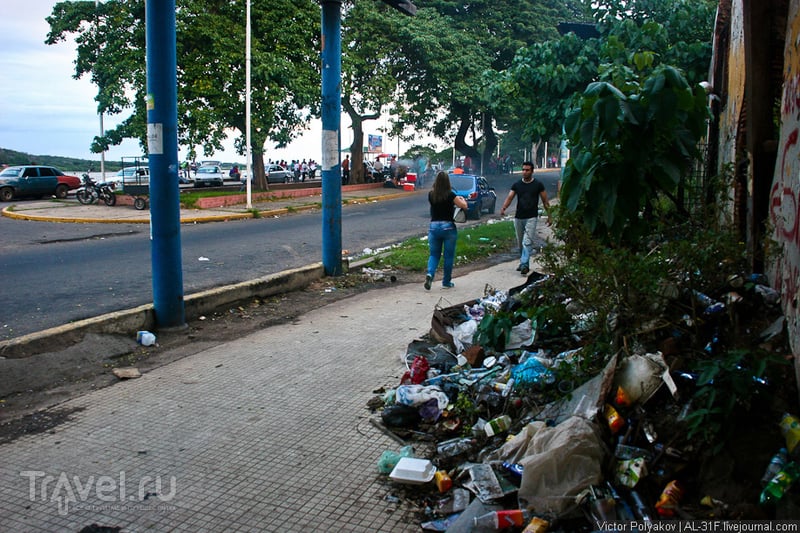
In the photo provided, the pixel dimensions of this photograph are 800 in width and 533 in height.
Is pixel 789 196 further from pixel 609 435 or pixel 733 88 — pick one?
pixel 733 88

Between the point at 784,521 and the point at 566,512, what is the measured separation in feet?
3.06

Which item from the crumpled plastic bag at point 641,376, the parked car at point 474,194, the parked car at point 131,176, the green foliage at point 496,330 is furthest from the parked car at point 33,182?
the crumpled plastic bag at point 641,376

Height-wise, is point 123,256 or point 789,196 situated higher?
point 789,196

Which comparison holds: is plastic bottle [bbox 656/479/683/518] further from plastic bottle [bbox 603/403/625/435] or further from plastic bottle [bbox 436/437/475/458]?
plastic bottle [bbox 436/437/475/458]

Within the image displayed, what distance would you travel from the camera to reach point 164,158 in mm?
6832

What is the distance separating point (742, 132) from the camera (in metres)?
5.91

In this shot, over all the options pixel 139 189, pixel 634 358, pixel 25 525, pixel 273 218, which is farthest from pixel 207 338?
pixel 139 189

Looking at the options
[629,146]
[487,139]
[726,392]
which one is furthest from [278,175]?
[726,392]

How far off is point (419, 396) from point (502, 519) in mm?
1564

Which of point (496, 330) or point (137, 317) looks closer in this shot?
point (496, 330)

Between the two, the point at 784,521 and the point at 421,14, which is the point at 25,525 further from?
the point at 421,14

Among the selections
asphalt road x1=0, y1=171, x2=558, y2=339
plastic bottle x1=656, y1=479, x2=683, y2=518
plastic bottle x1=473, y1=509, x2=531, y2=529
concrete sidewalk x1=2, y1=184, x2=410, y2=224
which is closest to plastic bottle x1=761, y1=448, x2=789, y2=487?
plastic bottle x1=656, y1=479, x2=683, y2=518

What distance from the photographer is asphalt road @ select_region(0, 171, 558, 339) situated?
27.1ft

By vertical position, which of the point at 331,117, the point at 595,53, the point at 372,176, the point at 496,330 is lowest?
the point at 496,330
